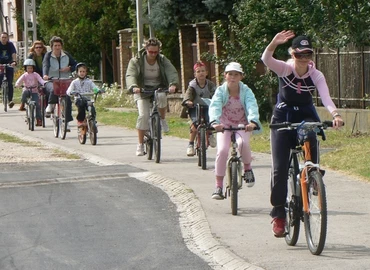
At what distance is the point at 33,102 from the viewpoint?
2311cm

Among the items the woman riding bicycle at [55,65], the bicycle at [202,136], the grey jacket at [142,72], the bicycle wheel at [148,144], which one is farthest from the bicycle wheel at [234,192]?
the woman riding bicycle at [55,65]

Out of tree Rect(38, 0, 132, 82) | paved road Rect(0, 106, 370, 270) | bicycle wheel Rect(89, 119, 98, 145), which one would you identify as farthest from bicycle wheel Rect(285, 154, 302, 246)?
tree Rect(38, 0, 132, 82)

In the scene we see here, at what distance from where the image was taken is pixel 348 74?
2191 centimetres

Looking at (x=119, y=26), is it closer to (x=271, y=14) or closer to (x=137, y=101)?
(x=271, y=14)

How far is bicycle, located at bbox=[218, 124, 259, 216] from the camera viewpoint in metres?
11.0

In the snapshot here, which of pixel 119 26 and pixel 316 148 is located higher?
pixel 119 26

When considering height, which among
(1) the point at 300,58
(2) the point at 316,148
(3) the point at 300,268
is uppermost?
(1) the point at 300,58

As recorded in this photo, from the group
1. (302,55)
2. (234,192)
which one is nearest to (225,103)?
(234,192)

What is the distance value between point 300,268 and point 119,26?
32.8m

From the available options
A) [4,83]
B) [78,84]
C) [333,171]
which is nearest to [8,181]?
[333,171]

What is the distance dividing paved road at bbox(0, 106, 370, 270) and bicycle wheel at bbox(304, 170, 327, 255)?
0.11 metres

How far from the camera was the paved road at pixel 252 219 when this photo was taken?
28.3 feet

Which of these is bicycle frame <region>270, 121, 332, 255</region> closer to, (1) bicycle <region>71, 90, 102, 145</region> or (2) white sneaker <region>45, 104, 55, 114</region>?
(1) bicycle <region>71, 90, 102, 145</region>

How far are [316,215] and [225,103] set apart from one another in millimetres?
3215
